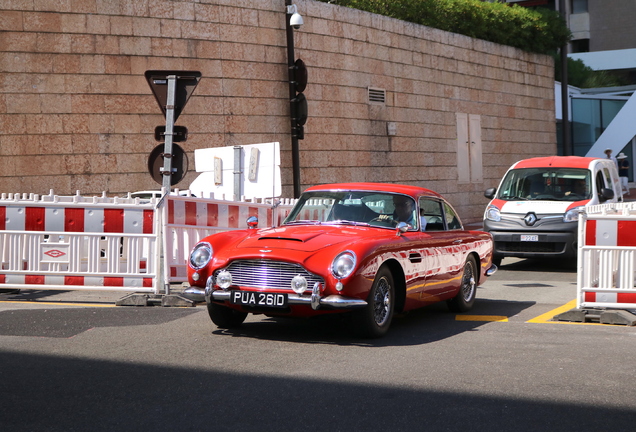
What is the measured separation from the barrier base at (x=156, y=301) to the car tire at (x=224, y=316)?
67.2 inches

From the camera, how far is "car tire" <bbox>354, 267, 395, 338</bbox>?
7.20m

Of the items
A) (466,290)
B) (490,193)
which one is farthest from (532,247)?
(466,290)

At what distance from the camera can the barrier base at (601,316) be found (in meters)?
8.43

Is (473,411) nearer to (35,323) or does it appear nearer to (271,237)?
(271,237)

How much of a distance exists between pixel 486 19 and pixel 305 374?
76.7 ft

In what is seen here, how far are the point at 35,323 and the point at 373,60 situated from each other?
1580cm

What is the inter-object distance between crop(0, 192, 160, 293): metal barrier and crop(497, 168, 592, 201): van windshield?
7.06m

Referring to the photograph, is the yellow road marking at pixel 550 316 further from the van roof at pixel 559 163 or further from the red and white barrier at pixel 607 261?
the van roof at pixel 559 163

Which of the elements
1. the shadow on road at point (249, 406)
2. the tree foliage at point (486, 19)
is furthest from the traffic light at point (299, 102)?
the shadow on road at point (249, 406)

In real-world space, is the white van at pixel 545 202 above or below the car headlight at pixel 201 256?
above

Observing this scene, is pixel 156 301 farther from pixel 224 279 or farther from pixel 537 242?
pixel 537 242

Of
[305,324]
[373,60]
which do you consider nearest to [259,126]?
[373,60]

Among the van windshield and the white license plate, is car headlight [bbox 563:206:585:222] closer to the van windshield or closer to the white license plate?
the van windshield

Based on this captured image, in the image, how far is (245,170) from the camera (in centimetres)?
1383
